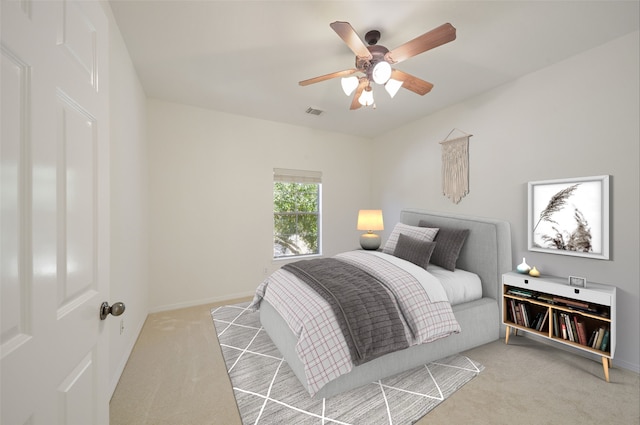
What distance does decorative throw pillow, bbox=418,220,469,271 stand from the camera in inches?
108

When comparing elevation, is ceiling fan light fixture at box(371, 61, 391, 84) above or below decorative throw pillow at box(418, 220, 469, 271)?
above

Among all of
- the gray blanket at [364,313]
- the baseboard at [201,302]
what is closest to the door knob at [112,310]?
the gray blanket at [364,313]

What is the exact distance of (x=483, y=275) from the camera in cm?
271

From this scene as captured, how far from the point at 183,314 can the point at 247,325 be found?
97 centimetres

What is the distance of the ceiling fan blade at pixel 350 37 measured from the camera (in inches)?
61.9

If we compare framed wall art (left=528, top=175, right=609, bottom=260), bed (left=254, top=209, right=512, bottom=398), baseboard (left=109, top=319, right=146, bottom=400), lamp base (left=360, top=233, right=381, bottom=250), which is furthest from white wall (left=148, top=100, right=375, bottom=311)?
framed wall art (left=528, top=175, right=609, bottom=260)

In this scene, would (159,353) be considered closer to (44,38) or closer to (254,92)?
(44,38)

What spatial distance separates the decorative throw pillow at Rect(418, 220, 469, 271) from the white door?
2.80 m

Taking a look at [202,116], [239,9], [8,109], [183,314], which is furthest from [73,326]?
[202,116]

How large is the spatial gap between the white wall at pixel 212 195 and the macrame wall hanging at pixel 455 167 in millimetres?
1953

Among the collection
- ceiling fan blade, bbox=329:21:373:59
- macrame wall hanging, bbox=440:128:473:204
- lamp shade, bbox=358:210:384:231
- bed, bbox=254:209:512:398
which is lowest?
bed, bbox=254:209:512:398

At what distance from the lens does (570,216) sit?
7.91 ft

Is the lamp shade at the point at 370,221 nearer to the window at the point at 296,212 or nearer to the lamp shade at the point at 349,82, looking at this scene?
the window at the point at 296,212

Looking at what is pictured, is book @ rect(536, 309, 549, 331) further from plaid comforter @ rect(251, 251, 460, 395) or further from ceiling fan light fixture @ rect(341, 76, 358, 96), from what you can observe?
ceiling fan light fixture @ rect(341, 76, 358, 96)
